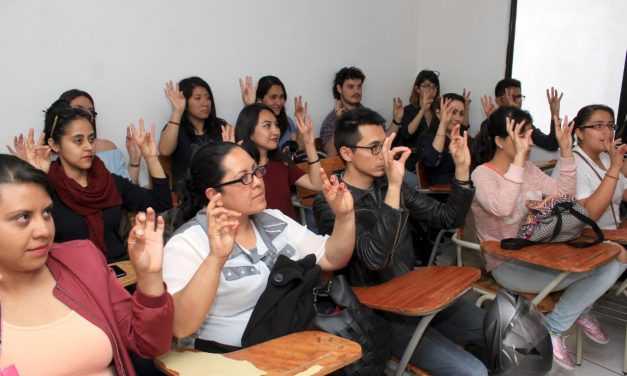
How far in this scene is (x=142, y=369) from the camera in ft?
4.39

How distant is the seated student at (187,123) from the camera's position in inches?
121

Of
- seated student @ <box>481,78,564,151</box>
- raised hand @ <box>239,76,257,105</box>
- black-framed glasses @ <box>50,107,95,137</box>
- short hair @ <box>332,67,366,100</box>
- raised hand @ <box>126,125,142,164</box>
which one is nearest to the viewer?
black-framed glasses @ <box>50,107,95,137</box>

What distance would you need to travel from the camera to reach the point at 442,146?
333 centimetres

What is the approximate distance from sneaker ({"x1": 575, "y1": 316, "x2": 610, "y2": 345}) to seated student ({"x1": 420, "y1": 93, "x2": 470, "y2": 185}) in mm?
1291

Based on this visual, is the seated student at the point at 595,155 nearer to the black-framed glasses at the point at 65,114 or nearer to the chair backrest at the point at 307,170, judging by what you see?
the chair backrest at the point at 307,170

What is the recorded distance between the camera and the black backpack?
169 cm

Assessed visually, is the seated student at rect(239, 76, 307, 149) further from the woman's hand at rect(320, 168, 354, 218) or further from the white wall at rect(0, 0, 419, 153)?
the woman's hand at rect(320, 168, 354, 218)

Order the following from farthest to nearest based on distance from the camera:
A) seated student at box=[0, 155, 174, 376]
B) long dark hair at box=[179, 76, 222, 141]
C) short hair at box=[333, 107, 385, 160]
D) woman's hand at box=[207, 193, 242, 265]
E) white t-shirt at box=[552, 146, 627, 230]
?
1. long dark hair at box=[179, 76, 222, 141]
2. white t-shirt at box=[552, 146, 627, 230]
3. short hair at box=[333, 107, 385, 160]
4. woman's hand at box=[207, 193, 242, 265]
5. seated student at box=[0, 155, 174, 376]

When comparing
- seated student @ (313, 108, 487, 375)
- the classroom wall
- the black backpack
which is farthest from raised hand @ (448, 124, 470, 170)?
the classroom wall

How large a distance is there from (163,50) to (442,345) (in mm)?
2508

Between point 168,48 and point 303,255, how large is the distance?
6.97ft

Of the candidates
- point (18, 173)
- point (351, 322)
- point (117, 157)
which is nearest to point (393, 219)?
point (351, 322)

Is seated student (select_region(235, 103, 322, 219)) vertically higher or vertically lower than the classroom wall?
lower

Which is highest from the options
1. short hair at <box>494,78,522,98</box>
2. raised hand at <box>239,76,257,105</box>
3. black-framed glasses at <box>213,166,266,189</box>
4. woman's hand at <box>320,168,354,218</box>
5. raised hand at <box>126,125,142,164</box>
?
short hair at <box>494,78,522,98</box>
